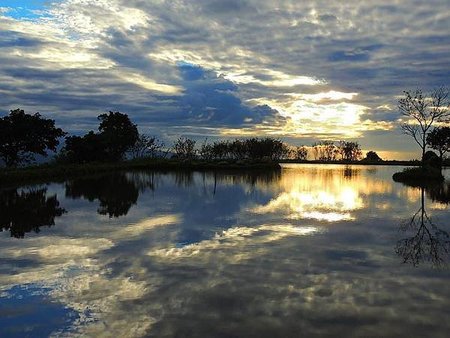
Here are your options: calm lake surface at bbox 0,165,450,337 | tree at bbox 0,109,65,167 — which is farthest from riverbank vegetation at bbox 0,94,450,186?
calm lake surface at bbox 0,165,450,337

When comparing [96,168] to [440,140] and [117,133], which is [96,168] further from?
[440,140]

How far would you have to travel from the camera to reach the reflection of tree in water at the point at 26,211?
10908 millimetres

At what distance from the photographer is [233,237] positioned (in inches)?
376

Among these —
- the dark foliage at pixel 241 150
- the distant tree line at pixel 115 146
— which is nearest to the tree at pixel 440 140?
the distant tree line at pixel 115 146

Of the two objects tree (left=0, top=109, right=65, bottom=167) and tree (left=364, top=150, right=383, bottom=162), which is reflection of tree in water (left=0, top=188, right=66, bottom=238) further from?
tree (left=364, top=150, right=383, bottom=162)

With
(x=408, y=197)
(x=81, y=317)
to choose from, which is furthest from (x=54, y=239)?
(x=408, y=197)

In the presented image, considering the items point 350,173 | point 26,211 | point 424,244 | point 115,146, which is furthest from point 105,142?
point 424,244

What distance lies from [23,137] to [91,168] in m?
5.90

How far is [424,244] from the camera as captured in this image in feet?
29.4

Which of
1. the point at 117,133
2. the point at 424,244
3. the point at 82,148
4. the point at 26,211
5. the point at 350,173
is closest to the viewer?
the point at 424,244

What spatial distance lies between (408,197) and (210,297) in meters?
15.2

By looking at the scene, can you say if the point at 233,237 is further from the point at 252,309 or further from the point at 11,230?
the point at 11,230

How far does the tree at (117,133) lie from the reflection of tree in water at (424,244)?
4246cm

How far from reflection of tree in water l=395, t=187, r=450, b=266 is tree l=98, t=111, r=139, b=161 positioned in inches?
1672
